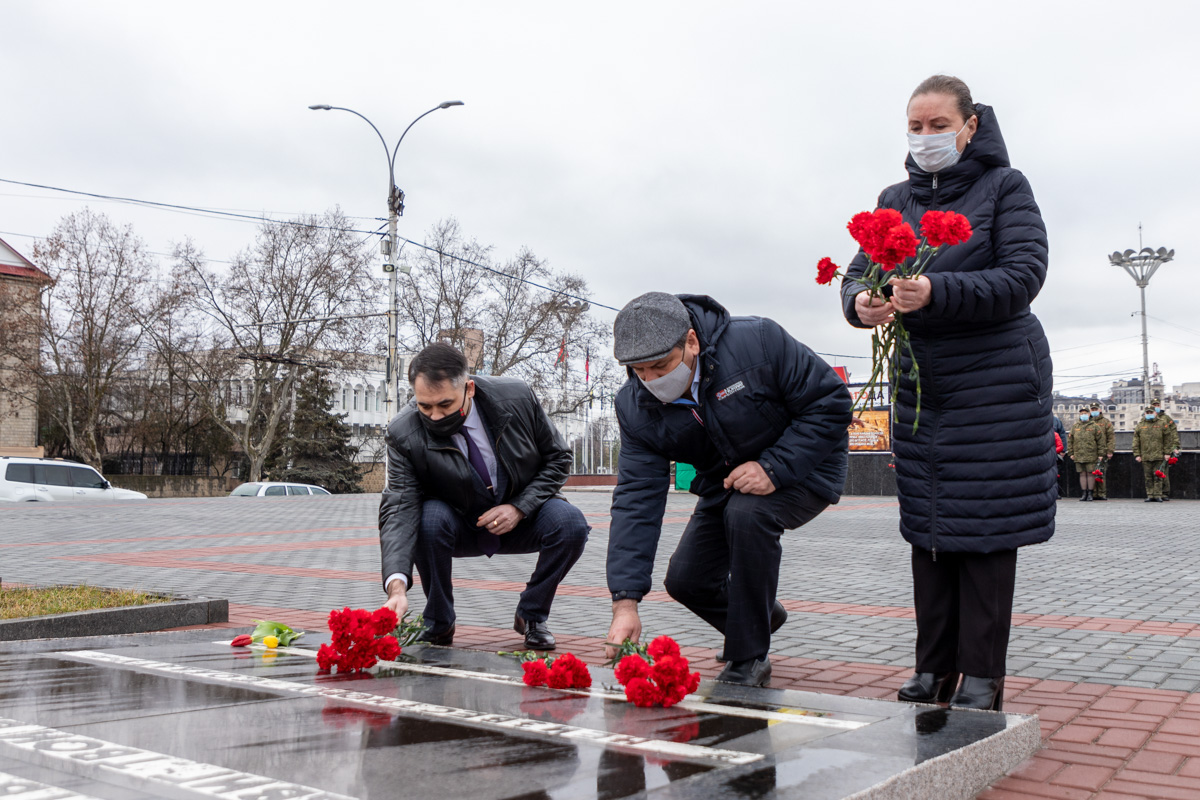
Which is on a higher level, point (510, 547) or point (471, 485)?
point (471, 485)

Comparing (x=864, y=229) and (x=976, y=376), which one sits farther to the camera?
(x=976, y=376)

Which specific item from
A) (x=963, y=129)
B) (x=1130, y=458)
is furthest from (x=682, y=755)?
(x=1130, y=458)

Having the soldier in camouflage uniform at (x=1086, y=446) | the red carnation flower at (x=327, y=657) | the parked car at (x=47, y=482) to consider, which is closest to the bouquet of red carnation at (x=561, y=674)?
the red carnation flower at (x=327, y=657)

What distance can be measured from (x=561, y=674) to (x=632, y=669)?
0.32 meters

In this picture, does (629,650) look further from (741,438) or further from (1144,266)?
(1144,266)

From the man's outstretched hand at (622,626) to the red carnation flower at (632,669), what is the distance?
0.25 meters

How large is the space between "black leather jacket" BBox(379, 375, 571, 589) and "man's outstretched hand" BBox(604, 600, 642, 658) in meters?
1.23

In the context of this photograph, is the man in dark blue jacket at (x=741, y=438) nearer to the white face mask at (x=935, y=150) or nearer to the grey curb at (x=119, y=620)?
the white face mask at (x=935, y=150)

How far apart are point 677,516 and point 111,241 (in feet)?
101

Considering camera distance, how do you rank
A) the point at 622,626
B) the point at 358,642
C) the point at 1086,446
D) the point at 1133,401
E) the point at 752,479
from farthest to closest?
the point at 1133,401
the point at 1086,446
the point at 752,479
the point at 358,642
the point at 622,626

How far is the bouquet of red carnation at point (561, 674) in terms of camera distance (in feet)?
10.6

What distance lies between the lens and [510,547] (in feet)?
16.4

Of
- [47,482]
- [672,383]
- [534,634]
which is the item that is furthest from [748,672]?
[47,482]

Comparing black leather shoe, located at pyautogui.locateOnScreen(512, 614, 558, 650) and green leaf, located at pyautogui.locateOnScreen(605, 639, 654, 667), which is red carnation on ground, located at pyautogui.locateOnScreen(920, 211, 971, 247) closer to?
green leaf, located at pyautogui.locateOnScreen(605, 639, 654, 667)
